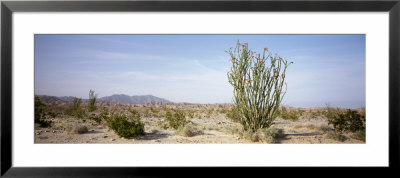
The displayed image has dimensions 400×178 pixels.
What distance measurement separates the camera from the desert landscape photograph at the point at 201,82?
13.2 feet

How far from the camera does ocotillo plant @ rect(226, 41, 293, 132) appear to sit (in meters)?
Answer: 3.96

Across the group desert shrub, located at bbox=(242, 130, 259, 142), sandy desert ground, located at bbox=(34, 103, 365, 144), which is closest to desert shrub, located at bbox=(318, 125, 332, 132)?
sandy desert ground, located at bbox=(34, 103, 365, 144)

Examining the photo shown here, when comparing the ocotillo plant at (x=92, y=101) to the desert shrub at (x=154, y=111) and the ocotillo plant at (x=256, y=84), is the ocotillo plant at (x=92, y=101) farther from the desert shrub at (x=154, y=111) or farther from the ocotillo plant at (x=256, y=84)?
the ocotillo plant at (x=256, y=84)

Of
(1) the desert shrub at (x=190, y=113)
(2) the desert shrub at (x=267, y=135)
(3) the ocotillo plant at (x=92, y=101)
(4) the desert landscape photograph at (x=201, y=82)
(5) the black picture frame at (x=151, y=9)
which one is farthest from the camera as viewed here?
(1) the desert shrub at (x=190, y=113)

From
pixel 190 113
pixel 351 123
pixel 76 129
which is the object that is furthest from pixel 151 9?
pixel 190 113

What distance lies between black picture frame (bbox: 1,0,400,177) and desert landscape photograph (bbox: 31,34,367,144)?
110cm

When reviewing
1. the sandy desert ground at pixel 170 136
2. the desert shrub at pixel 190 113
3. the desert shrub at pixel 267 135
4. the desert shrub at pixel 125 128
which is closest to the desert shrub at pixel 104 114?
the sandy desert ground at pixel 170 136

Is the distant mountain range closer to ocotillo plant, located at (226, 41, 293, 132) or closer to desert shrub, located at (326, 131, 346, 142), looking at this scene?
ocotillo plant, located at (226, 41, 293, 132)

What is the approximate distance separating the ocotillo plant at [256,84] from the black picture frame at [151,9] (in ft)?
5.13

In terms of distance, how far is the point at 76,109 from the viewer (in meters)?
5.62

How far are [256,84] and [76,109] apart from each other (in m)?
3.97

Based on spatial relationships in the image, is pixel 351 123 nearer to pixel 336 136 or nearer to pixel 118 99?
pixel 336 136

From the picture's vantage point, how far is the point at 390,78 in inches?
97.3

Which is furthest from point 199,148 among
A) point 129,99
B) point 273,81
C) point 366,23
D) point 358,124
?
point 129,99
